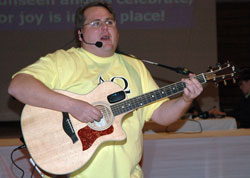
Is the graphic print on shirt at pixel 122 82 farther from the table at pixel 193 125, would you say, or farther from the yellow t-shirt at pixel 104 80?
the table at pixel 193 125

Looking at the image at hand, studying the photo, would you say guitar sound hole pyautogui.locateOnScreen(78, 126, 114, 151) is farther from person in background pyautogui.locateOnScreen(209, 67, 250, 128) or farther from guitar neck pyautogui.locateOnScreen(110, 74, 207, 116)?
person in background pyautogui.locateOnScreen(209, 67, 250, 128)

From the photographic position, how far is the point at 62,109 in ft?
5.24

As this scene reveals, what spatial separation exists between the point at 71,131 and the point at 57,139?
78 millimetres

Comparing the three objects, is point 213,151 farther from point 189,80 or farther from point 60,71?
point 60,71

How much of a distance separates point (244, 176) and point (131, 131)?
46.1 inches

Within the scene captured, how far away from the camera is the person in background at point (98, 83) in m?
1.59

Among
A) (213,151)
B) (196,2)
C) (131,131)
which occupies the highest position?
(196,2)

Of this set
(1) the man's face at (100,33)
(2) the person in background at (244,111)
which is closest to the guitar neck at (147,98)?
(1) the man's face at (100,33)

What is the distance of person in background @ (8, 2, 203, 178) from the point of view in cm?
159

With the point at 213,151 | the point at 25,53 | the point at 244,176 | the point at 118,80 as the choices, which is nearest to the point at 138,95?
the point at 118,80

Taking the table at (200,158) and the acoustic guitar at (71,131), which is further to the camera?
the table at (200,158)

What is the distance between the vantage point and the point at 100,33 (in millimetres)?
1867

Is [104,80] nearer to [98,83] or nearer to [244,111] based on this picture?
[98,83]

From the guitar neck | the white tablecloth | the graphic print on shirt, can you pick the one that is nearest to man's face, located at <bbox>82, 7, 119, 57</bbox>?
the graphic print on shirt
